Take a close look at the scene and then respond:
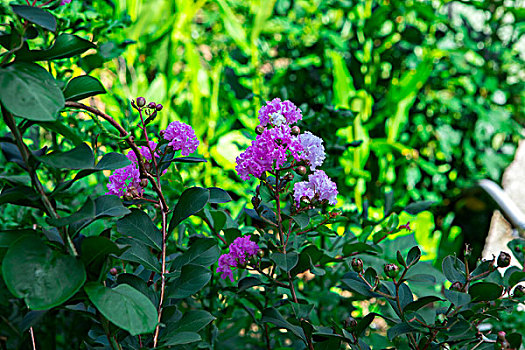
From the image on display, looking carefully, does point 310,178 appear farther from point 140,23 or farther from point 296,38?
point 296,38

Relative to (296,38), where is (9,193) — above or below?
above

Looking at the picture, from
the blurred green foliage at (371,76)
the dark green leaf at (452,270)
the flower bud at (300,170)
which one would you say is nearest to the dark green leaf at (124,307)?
the flower bud at (300,170)

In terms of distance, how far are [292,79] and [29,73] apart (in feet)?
5.12

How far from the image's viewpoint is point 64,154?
371mm

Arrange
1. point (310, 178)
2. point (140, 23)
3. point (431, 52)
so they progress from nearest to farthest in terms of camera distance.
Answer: point (310, 178) < point (140, 23) < point (431, 52)

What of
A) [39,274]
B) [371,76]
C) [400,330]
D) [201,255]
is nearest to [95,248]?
[39,274]

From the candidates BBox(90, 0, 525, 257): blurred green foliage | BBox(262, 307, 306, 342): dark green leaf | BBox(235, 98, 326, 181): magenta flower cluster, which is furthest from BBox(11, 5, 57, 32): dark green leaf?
BBox(90, 0, 525, 257): blurred green foliage

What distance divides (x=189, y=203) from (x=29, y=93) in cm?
18

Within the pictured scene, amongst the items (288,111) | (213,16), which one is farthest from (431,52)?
(288,111)

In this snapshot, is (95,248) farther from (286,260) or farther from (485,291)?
(485,291)

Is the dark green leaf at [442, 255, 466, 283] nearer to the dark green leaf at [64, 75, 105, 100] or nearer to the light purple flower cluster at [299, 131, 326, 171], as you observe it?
the light purple flower cluster at [299, 131, 326, 171]

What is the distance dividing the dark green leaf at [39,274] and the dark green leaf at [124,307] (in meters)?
0.02

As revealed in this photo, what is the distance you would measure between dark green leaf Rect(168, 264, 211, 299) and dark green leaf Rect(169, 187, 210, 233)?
0.14 ft

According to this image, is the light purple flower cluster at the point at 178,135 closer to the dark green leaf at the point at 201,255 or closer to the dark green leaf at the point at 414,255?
the dark green leaf at the point at 201,255
